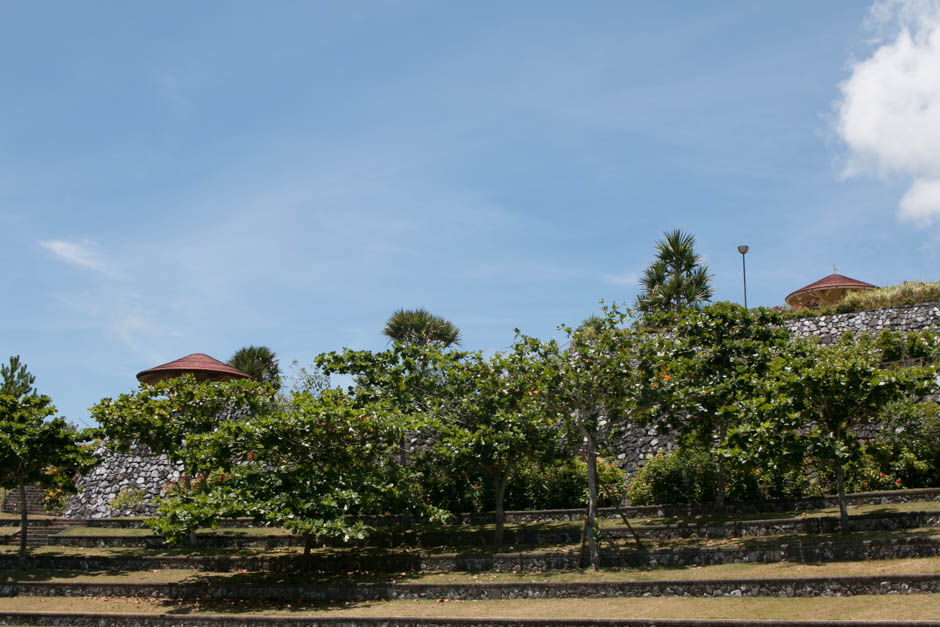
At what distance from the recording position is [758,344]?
17047 mm

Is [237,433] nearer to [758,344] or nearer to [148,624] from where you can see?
[148,624]

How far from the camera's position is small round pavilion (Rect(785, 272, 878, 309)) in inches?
1219

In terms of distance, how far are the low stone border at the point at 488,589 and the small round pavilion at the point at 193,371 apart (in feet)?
43.5

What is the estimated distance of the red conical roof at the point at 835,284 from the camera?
30859 millimetres

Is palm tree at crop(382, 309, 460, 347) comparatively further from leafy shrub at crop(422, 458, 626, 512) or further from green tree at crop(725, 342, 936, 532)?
green tree at crop(725, 342, 936, 532)

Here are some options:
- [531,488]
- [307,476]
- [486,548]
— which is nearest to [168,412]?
[307,476]

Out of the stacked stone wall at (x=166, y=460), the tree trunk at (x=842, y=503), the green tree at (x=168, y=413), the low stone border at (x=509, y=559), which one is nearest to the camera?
the low stone border at (x=509, y=559)

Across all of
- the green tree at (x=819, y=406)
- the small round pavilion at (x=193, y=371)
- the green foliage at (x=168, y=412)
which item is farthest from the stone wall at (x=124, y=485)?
the green tree at (x=819, y=406)

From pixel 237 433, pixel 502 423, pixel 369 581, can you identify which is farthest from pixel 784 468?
pixel 237 433

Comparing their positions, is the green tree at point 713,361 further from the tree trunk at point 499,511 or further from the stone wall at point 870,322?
the stone wall at point 870,322

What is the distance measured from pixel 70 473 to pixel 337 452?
14433mm

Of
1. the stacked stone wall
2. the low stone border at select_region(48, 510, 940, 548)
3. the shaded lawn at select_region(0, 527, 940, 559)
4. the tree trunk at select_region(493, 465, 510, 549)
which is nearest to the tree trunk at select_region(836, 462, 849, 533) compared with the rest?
the shaded lawn at select_region(0, 527, 940, 559)

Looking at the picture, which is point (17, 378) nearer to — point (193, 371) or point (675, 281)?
point (193, 371)

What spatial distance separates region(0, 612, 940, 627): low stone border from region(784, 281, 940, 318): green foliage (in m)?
19.3
